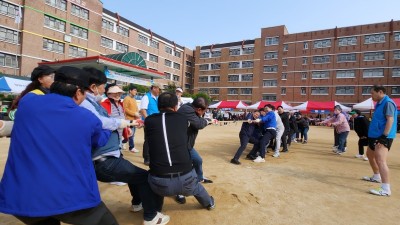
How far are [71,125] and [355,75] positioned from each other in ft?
164

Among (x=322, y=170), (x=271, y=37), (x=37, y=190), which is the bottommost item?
(x=322, y=170)

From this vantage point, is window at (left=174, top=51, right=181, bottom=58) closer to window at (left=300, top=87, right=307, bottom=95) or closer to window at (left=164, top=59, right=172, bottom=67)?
window at (left=164, top=59, right=172, bottom=67)

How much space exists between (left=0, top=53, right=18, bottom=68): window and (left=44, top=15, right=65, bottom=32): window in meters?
5.72

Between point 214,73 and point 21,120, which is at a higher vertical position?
point 214,73

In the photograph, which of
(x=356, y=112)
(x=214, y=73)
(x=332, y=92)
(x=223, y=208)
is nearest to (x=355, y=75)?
(x=332, y=92)

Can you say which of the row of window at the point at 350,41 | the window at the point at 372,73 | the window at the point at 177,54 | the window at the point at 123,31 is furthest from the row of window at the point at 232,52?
the window at the point at 123,31

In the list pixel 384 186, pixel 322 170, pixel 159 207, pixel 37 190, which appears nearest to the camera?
pixel 37 190

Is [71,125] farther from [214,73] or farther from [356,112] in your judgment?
[214,73]

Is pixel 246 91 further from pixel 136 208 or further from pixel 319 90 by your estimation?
pixel 136 208

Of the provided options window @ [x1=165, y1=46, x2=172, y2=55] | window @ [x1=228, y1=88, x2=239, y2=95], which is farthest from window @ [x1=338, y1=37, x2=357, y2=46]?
window @ [x1=165, y1=46, x2=172, y2=55]

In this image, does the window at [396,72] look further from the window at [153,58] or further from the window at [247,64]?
the window at [153,58]

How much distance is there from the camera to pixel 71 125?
176 cm

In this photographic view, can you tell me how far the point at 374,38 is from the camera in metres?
42.4

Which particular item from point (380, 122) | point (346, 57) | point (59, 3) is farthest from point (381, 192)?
point (346, 57)
